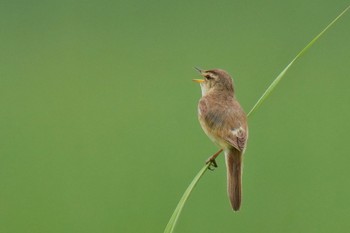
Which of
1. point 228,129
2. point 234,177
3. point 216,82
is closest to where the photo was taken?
point 234,177

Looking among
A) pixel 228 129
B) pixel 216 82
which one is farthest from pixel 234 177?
pixel 216 82

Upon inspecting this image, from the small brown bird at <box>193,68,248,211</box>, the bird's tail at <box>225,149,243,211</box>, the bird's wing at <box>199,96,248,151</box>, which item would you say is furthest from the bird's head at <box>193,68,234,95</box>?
the bird's tail at <box>225,149,243,211</box>

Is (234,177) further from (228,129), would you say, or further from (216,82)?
(216,82)

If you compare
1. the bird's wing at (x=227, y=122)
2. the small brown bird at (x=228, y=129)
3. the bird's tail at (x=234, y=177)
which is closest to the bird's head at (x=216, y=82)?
the small brown bird at (x=228, y=129)

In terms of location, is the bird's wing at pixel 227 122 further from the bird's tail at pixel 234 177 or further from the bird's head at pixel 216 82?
the bird's head at pixel 216 82

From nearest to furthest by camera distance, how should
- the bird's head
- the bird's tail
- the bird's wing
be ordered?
1. the bird's tail
2. the bird's wing
3. the bird's head

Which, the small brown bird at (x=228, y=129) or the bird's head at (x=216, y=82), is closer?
the small brown bird at (x=228, y=129)

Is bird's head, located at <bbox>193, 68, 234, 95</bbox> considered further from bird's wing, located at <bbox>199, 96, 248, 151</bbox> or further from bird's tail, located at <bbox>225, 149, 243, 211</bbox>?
bird's tail, located at <bbox>225, 149, 243, 211</bbox>

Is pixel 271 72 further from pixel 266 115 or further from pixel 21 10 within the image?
pixel 21 10

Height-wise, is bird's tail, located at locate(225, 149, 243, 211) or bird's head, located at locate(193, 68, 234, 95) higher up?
bird's head, located at locate(193, 68, 234, 95)
